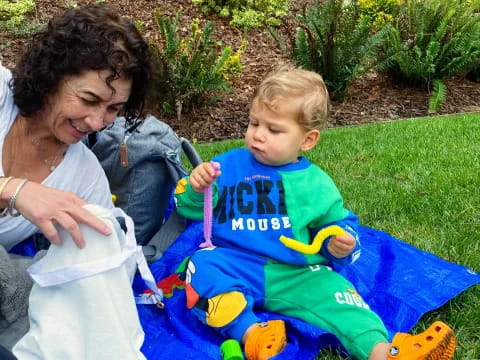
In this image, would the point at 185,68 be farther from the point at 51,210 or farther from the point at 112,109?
the point at 51,210

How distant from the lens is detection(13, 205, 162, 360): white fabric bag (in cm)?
164

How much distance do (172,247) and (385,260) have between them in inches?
43.9

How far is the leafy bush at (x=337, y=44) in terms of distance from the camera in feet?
19.3

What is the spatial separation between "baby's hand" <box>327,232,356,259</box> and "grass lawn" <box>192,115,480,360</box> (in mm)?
414

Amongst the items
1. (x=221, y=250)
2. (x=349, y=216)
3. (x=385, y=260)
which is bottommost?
(x=385, y=260)

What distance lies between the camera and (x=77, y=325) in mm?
1663

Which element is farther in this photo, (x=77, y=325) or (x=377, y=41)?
(x=377, y=41)

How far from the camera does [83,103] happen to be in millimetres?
2047

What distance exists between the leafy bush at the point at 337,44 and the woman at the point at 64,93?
3.96 meters

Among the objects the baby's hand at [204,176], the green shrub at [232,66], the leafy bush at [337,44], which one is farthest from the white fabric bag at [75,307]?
the leafy bush at [337,44]

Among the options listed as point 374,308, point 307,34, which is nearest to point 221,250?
point 374,308

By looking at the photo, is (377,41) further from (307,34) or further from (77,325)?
(77,325)

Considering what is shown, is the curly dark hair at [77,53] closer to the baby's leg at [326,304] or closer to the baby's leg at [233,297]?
the baby's leg at [233,297]

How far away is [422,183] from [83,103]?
7.91 ft
